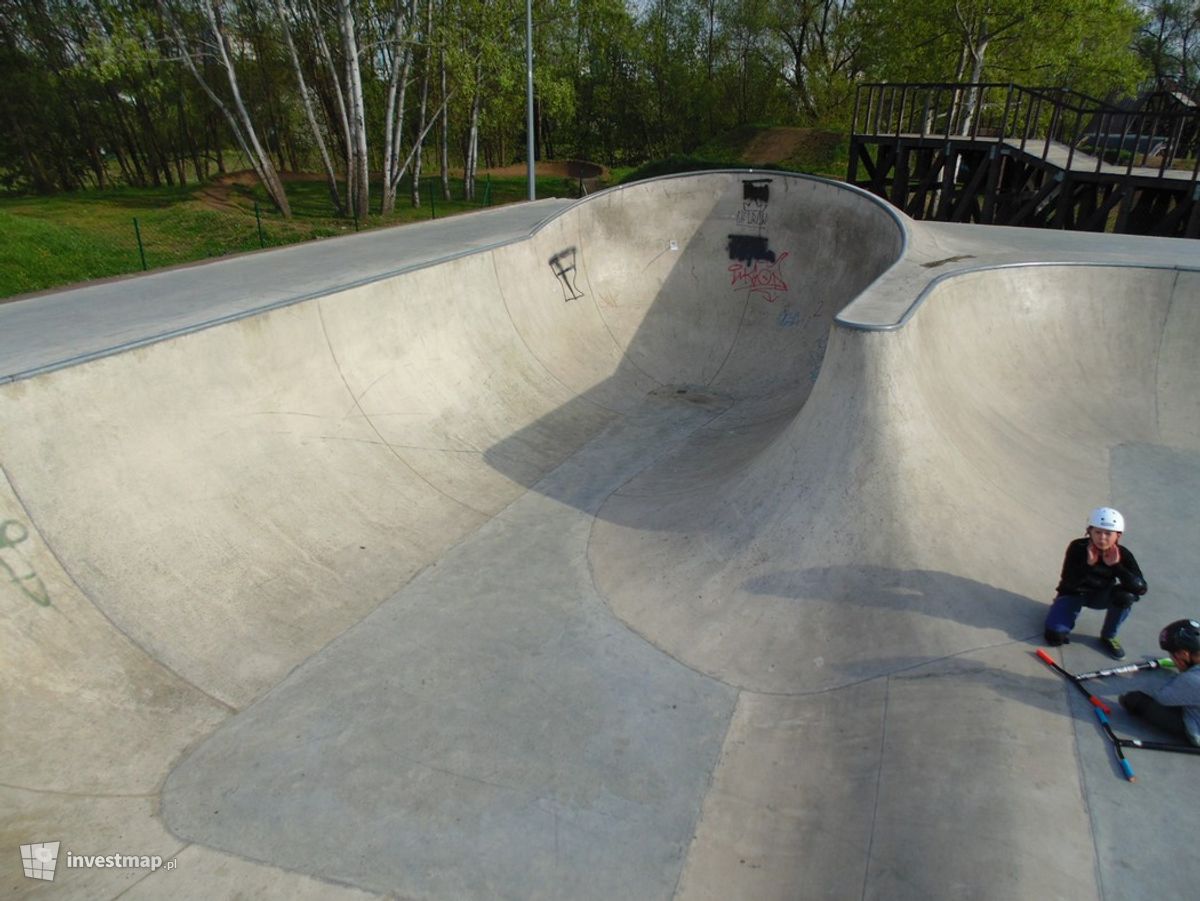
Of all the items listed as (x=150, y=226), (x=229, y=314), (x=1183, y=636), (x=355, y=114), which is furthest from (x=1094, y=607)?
(x=150, y=226)

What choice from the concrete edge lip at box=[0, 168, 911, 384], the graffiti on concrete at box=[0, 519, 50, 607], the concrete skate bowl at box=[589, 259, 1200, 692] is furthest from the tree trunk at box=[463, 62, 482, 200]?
the graffiti on concrete at box=[0, 519, 50, 607]

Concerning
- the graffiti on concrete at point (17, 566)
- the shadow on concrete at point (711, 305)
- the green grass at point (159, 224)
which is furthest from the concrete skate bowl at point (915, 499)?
the green grass at point (159, 224)

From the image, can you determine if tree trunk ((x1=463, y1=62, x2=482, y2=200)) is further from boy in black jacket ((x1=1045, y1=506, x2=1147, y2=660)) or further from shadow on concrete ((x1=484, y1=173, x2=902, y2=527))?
boy in black jacket ((x1=1045, y1=506, x2=1147, y2=660))

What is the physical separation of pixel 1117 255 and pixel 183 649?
41.6ft

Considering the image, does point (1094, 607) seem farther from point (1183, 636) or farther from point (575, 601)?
point (575, 601)

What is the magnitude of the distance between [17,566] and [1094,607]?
7440mm

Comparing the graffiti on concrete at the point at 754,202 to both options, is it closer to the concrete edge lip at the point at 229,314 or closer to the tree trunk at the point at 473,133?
the concrete edge lip at the point at 229,314

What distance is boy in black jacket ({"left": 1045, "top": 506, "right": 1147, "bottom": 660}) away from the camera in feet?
14.6

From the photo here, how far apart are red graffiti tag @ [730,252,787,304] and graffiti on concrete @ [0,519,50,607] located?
1074cm

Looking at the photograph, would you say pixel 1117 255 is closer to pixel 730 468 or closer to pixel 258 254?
pixel 730 468

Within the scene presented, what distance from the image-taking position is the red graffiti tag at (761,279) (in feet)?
40.7

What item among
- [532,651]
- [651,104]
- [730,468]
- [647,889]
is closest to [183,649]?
[532,651]

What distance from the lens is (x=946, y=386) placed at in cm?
743

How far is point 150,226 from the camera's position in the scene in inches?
755
